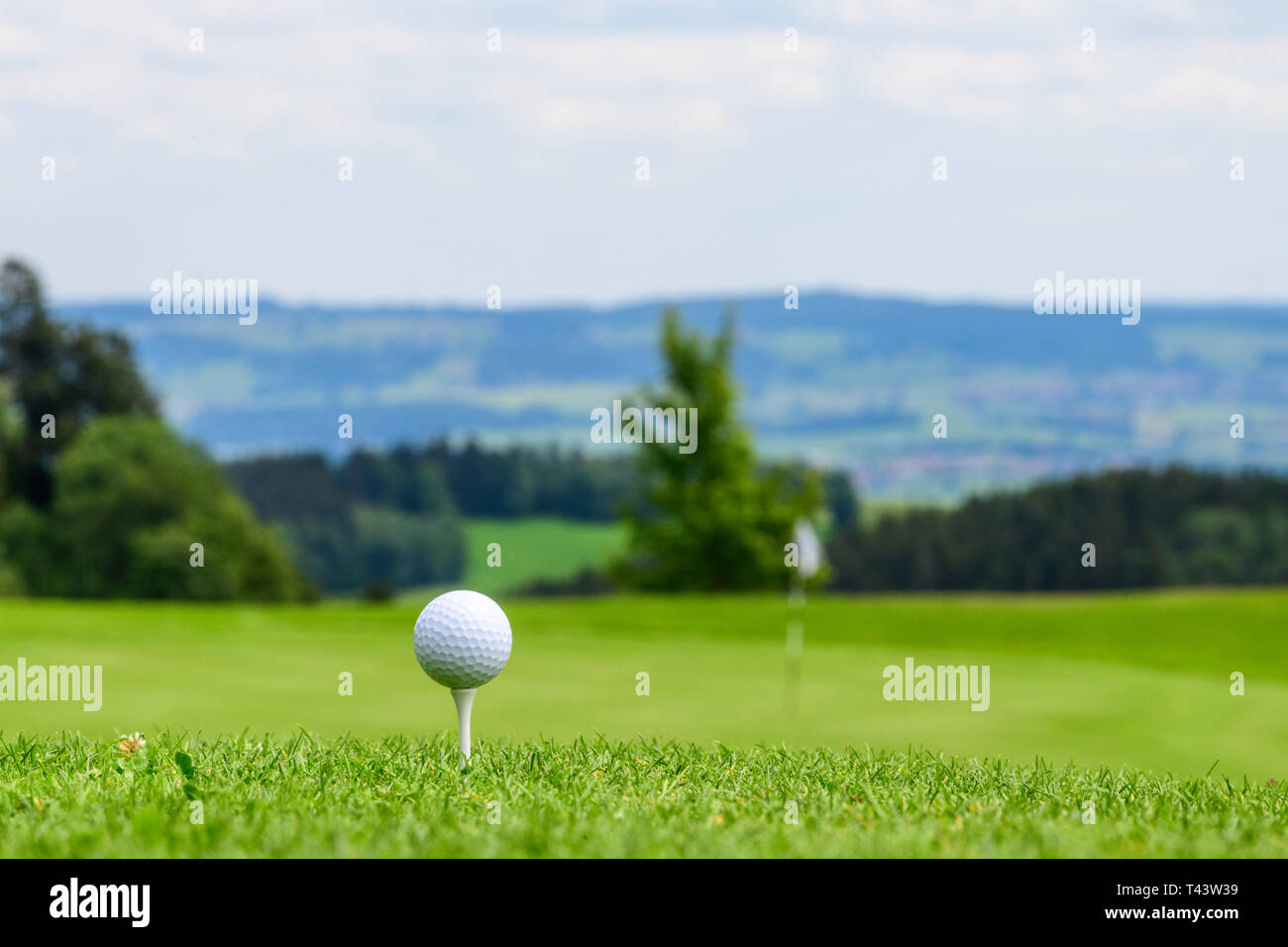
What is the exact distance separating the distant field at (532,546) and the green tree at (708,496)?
74381 mm

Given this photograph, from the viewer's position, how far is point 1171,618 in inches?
974

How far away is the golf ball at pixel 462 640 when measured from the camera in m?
5.95

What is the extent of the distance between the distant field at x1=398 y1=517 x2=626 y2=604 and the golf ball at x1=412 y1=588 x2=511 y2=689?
12002cm

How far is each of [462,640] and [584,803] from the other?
0.98 meters

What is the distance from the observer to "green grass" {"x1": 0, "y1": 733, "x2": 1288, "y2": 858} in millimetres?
4594

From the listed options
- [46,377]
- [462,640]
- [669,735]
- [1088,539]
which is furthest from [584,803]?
[1088,539]

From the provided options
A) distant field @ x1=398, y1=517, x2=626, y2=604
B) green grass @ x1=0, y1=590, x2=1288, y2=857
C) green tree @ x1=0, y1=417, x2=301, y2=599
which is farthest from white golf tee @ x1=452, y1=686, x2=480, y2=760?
distant field @ x1=398, y1=517, x2=626, y2=604

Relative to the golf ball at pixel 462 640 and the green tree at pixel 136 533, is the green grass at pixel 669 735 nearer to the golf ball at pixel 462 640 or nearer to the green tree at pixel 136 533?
the golf ball at pixel 462 640

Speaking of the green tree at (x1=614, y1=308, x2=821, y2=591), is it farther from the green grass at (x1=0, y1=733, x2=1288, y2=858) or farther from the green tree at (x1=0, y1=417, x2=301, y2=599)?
the green grass at (x1=0, y1=733, x2=1288, y2=858)

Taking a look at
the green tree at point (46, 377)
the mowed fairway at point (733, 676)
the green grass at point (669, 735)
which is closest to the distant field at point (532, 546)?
the green tree at point (46, 377)

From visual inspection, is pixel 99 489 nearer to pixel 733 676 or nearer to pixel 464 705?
pixel 733 676
